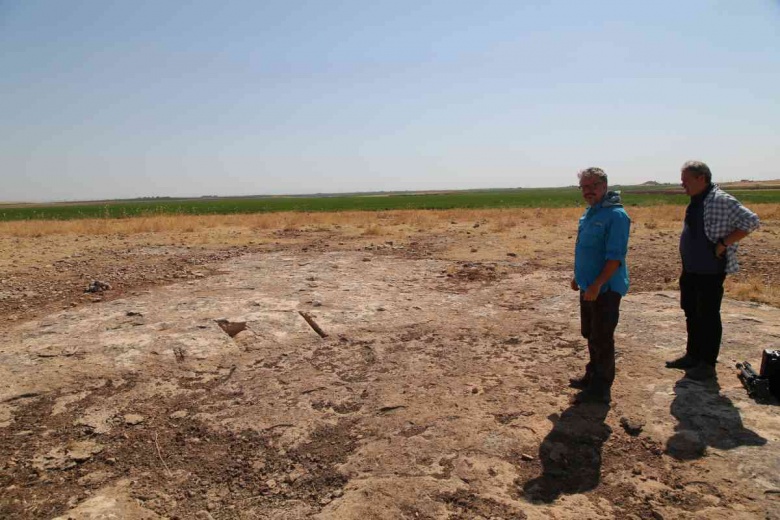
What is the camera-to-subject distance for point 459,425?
3453mm

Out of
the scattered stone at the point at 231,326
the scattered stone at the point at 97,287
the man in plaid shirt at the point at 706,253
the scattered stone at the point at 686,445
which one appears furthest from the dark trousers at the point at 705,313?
the scattered stone at the point at 97,287

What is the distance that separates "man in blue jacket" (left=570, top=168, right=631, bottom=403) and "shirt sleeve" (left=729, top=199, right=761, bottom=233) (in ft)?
2.98

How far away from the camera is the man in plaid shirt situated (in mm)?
3839

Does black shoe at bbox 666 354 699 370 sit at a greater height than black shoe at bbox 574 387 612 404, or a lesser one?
greater

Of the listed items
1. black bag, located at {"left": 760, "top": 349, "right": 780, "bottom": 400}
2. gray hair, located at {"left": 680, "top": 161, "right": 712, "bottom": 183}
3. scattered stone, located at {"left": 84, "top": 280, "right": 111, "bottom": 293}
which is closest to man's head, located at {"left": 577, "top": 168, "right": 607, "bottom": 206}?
gray hair, located at {"left": 680, "top": 161, "right": 712, "bottom": 183}

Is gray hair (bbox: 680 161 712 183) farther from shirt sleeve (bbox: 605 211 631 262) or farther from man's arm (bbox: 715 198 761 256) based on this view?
shirt sleeve (bbox: 605 211 631 262)

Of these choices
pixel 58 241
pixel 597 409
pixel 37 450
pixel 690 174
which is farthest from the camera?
pixel 58 241

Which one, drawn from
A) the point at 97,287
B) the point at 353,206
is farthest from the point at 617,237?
the point at 353,206

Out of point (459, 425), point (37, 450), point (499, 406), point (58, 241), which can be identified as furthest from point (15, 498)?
point (58, 241)

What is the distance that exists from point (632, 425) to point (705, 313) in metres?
1.43

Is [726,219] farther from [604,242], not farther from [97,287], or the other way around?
[97,287]

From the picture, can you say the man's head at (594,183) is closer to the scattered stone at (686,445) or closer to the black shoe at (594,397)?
the black shoe at (594,397)

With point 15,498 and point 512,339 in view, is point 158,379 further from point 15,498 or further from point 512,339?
point 512,339

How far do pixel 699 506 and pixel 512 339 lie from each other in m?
2.87
